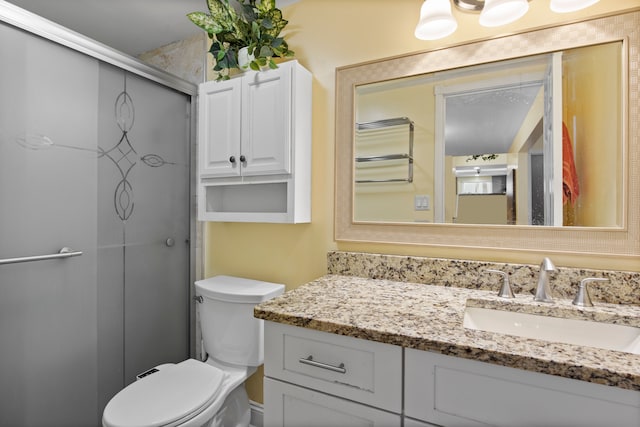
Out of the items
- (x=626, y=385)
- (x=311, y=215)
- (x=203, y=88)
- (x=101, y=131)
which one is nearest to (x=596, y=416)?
(x=626, y=385)

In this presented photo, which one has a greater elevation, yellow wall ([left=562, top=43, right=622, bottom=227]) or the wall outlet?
yellow wall ([left=562, top=43, right=622, bottom=227])

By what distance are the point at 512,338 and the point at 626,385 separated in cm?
20

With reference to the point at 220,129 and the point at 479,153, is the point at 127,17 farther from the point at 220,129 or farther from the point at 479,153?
the point at 479,153

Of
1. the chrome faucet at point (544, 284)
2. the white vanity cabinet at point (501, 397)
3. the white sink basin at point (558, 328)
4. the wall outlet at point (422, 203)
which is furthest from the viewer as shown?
the wall outlet at point (422, 203)

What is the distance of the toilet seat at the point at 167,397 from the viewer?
3.60 feet

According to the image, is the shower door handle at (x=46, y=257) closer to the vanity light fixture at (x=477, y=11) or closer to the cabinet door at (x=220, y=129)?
the cabinet door at (x=220, y=129)

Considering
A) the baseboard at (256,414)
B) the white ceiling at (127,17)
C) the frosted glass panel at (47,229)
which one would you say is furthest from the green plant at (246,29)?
the baseboard at (256,414)

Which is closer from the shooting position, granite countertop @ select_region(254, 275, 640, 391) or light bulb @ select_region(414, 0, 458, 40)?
granite countertop @ select_region(254, 275, 640, 391)

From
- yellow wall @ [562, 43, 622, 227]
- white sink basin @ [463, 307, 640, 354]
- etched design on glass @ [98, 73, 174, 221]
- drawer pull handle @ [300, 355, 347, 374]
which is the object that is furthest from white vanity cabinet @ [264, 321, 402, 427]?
etched design on glass @ [98, 73, 174, 221]

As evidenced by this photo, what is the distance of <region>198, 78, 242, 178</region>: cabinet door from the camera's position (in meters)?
1.58

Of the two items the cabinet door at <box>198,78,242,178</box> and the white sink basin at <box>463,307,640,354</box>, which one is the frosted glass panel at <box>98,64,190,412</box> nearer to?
the cabinet door at <box>198,78,242,178</box>

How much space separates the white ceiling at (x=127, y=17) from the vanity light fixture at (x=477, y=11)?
2.61ft

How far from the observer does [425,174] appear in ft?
4.42

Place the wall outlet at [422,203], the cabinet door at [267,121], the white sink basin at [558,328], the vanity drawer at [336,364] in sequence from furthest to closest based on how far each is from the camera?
1. the cabinet door at [267,121]
2. the wall outlet at [422,203]
3. the white sink basin at [558,328]
4. the vanity drawer at [336,364]
